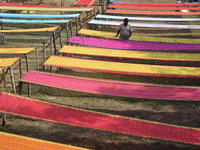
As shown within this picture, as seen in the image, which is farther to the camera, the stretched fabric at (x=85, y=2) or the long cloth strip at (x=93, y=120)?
the stretched fabric at (x=85, y=2)

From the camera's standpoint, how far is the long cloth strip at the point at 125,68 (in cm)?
702

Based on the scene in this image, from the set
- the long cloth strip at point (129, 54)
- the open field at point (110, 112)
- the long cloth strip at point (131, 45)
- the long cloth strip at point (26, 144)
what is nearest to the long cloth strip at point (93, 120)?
the open field at point (110, 112)

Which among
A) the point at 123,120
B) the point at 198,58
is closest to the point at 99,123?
the point at 123,120

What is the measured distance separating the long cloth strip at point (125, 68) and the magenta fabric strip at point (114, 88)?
0.54 meters

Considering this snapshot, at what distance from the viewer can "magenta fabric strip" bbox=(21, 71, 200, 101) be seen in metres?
6.05

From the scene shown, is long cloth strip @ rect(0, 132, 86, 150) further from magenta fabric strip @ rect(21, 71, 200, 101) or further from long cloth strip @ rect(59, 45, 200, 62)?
long cloth strip @ rect(59, 45, 200, 62)

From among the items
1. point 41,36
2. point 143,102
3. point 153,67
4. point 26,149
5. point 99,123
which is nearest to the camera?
point 26,149

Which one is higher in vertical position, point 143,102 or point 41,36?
Answer: point 41,36

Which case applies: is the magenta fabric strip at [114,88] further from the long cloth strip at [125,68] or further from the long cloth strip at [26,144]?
the long cloth strip at [26,144]

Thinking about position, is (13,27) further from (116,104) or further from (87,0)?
(116,104)

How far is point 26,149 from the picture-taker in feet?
12.8

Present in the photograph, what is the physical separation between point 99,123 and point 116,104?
6.28 ft

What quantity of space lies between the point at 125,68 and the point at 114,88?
44.5 inches

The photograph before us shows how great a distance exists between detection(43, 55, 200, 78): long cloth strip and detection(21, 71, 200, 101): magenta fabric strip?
54 centimetres
